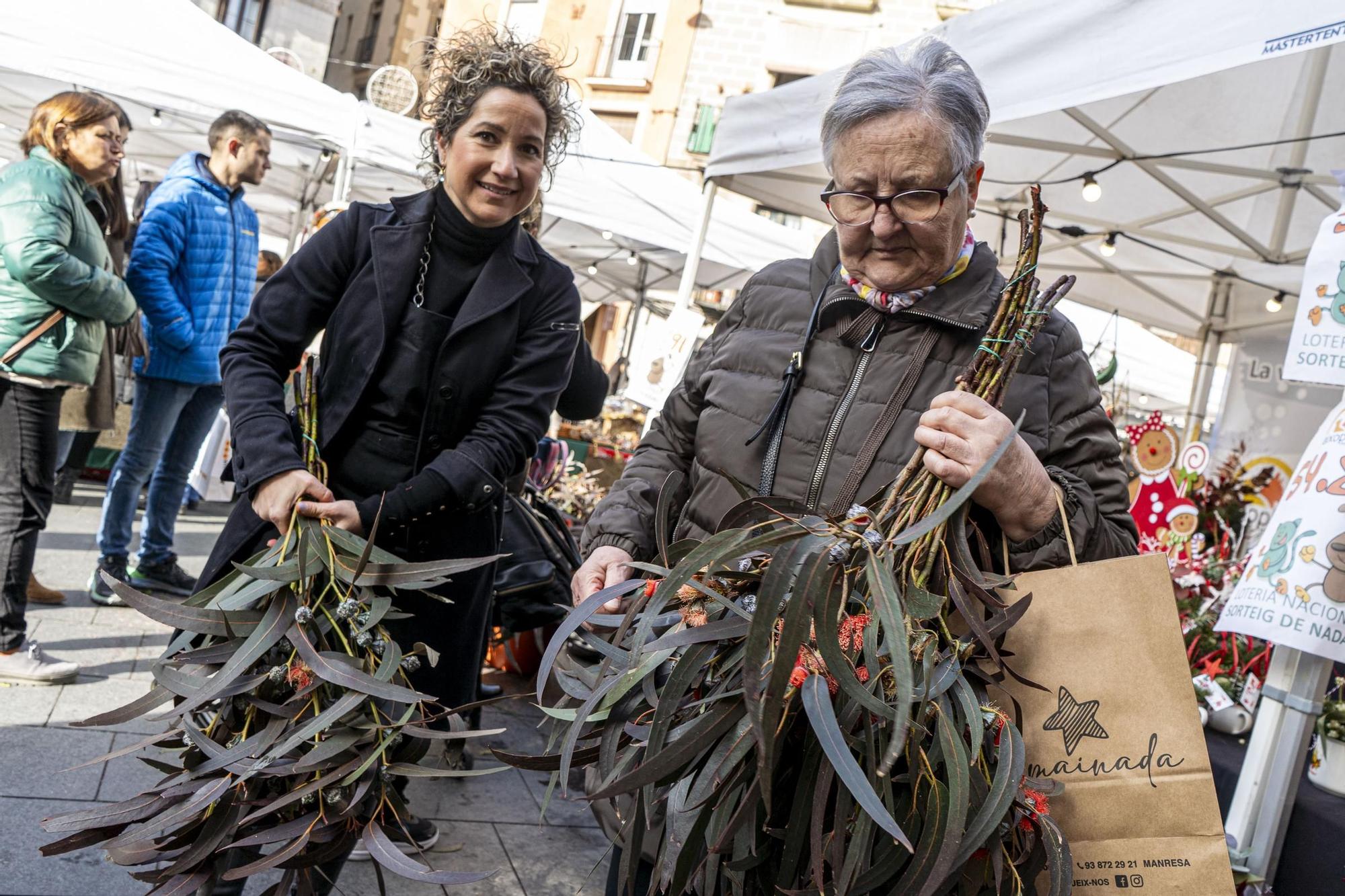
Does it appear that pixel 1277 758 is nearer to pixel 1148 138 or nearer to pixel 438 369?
pixel 438 369

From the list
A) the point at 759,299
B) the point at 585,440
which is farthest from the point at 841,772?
the point at 585,440

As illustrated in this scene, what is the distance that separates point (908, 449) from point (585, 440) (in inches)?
321

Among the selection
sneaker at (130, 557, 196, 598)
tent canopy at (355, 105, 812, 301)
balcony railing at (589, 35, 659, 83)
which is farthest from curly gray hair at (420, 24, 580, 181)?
balcony railing at (589, 35, 659, 83)

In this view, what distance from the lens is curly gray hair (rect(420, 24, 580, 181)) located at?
84.0 inches

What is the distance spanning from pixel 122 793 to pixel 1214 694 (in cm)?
293

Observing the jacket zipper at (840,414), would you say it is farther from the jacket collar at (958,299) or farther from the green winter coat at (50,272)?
the green winter coat at (50,272)

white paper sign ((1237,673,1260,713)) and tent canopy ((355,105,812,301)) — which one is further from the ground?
tent canopy ((355,105,812,301))

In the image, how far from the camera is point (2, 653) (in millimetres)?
3293

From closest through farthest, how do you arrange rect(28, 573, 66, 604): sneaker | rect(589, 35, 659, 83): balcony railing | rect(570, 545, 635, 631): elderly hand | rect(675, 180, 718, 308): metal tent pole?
1. rect(570, 545, 635, 631): elderly hand
2. rect(28, 573, 66, 604): sneaker
3. rect(675, 180, 718, 308): metal tent pole
4. rect(589, 35, 659, 83): balcony railing

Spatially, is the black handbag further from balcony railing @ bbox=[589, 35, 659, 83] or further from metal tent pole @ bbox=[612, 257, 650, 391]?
balcony railing @ bbox=[589, 35, 659, 83]

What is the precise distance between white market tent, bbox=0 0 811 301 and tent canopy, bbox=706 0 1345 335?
176 centimetres

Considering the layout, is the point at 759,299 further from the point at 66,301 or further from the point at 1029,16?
the point at 66,301

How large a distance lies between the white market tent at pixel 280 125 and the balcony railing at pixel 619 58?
11348 mm

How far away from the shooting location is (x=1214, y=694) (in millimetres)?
2859
